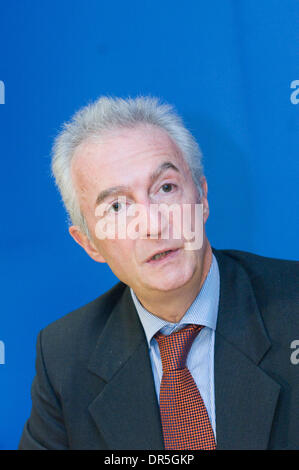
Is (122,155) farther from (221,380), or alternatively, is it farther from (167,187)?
(221,380)

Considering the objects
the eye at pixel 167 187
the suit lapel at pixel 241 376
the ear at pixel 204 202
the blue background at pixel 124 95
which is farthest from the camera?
the blue background at pixel 124 95

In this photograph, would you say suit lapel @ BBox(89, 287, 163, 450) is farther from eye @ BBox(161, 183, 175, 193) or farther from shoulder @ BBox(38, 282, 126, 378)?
eye @ BBox(161, 183, 175, 193)

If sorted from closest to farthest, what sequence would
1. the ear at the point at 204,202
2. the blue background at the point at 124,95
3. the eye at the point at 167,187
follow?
the eye at the point at 167,187, the ear at the point at 204,202, the blue background at the point at 124,95

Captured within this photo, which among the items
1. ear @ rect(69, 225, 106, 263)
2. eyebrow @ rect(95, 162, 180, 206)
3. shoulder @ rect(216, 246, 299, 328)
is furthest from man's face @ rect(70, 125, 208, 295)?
shoulder @ rect(216, 246, 299, 328)

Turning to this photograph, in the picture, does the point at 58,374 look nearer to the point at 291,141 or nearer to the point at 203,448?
the point at 203,448

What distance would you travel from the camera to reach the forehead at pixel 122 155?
1363mm

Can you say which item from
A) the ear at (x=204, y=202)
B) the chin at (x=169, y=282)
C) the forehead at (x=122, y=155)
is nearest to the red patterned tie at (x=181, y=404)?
the chin at (x=169, y=282)

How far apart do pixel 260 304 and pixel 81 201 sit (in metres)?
0.55

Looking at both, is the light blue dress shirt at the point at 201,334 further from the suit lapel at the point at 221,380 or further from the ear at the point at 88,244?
the ear at the point at 88,244

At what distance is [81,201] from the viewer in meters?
1.49

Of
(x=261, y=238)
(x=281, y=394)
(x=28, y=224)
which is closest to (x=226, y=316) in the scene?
(x=281, y=394)

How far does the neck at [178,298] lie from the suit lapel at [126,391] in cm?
9

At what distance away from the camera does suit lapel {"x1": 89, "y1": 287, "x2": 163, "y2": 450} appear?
1.37 meters
